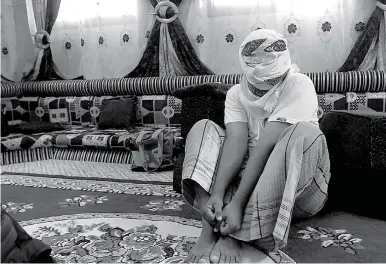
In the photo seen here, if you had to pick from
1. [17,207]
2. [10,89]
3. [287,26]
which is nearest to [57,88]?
[10,89]

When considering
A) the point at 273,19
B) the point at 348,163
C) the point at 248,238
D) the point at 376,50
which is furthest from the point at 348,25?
the point at 248,238

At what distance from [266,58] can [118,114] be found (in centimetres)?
254

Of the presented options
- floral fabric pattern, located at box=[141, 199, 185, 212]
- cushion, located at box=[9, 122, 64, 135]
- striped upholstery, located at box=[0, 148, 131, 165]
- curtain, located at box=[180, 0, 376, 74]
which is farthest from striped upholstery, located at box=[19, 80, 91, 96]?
floral fabric pattern, located at box=[141, 199, 185, 212]

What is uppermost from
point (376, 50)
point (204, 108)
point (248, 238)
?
point (376, 50)

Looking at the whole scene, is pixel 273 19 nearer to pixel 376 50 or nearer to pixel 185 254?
pixel 376 50

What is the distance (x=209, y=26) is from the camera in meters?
4.11

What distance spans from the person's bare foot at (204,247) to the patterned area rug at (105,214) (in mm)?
126

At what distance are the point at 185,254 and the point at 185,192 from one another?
25 centimetres

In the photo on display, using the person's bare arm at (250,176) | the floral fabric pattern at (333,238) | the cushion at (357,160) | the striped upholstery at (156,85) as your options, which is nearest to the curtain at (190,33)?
the striped upholstery at (156,85)

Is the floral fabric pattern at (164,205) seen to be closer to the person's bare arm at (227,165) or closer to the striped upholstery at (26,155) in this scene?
the person's bare arm at (227,165)

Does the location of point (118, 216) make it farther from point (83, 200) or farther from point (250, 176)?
point (250, 176)

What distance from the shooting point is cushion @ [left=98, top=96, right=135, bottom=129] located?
4.00m

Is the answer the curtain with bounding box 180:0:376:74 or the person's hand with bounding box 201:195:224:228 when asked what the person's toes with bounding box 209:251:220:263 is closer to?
the person's hand with bounding box 201:195:224:228

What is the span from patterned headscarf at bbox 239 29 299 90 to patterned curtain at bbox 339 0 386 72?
2.10 meters
